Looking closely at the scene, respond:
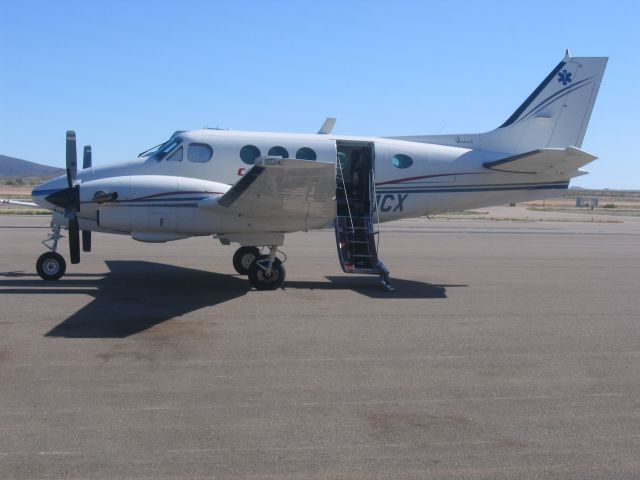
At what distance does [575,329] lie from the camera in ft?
33.0

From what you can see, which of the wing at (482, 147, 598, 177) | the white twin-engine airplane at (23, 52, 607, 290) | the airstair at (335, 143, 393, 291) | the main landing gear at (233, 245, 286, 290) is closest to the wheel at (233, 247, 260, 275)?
the white twin-engine airplane at (23, 52, 607, 290)

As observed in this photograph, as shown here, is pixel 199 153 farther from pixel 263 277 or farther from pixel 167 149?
pixel 263 277

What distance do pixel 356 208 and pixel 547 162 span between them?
14.4 feet

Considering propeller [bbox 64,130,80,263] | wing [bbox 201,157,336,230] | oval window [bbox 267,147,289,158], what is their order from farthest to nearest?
oval window [bbox 267,147,289,158], propeller [bbox 64,130,80,263], wing [bbox 201,157,336,230]

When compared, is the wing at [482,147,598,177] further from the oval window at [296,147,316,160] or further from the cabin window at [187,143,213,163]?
the cabin window at [187,143,213,163]

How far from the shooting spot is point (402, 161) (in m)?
15.4

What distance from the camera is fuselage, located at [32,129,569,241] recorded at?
13.1 m

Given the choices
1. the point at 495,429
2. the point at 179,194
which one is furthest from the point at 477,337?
the point at 179,194

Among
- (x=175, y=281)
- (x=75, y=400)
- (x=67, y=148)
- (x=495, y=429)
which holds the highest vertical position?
(x=67, y=148)

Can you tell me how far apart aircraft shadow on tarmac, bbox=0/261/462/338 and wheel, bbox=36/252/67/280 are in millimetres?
185

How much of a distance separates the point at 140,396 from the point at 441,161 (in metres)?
10.7

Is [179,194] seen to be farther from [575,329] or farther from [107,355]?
[575,329]

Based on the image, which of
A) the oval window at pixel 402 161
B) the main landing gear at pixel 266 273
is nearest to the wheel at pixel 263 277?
the main landing gear at pixel 266 273

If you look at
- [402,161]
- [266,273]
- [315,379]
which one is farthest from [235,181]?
[315,379]
